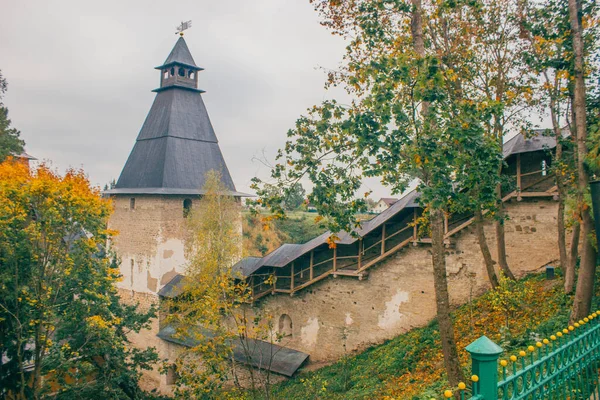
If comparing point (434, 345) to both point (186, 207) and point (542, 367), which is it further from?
point (186, 207)

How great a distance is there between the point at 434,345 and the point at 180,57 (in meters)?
20.1

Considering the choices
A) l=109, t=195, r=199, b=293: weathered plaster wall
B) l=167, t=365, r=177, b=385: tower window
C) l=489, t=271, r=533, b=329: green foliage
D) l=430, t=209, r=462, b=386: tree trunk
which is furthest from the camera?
l=109, t=195, r=199, b=293: weathered plaster wall

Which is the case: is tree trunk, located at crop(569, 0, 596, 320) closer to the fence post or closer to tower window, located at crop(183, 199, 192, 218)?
the fence post

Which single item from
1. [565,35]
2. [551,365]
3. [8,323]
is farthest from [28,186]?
[565,35]

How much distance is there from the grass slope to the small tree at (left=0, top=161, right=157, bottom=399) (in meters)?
→ 5.48

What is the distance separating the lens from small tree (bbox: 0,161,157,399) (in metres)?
10.1

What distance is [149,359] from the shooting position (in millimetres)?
13148

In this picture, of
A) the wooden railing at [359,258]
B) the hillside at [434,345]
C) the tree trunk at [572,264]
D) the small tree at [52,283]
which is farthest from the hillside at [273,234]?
the tree trunk at [572,264]

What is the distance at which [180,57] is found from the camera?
76.8 ft

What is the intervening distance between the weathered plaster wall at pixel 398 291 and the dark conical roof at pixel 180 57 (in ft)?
48.3

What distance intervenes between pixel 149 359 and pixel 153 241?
8521mm

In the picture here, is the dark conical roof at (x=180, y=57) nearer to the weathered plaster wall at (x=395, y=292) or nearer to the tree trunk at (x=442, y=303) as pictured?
the weathered plaster wall at (x=395, y=292)

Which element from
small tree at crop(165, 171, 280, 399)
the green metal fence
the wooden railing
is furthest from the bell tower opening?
the green metal fence

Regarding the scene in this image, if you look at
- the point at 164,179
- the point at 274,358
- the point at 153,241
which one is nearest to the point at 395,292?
the point at 274,358
